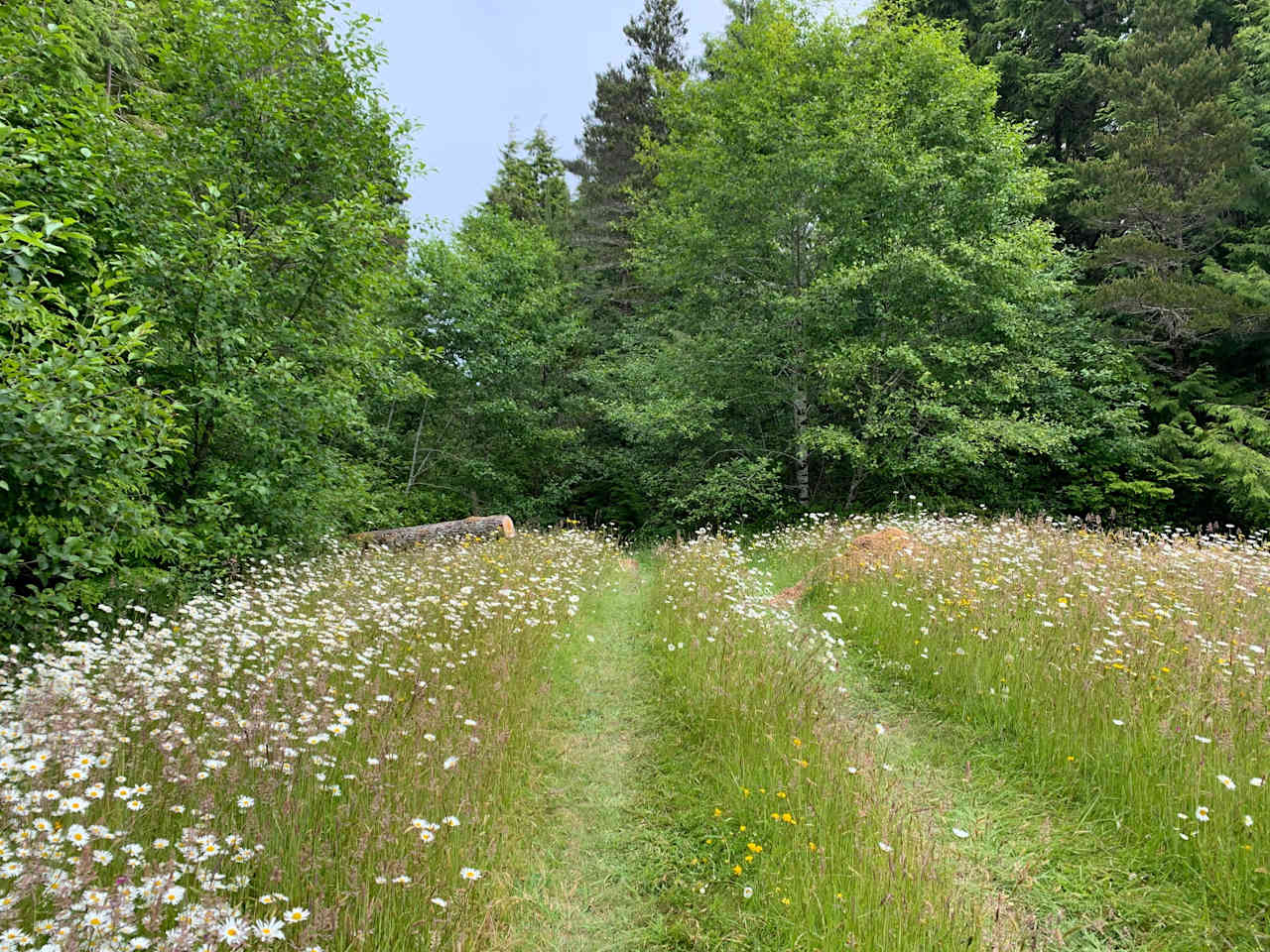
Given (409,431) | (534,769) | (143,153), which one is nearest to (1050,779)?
(534,769)

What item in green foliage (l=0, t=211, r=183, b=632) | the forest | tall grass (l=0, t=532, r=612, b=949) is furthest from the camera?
the forest

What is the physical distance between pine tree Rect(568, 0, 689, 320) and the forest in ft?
0.64

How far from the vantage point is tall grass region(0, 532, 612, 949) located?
2021 millimetres

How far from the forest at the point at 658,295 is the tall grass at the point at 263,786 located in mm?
1602

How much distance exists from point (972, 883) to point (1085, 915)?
457 mm

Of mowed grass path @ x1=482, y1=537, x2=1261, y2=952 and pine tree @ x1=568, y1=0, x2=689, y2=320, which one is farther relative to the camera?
pine tree @ x1=568, y1=0, x2=689, y2=320

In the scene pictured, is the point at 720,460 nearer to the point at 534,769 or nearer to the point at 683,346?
the point at 683,346

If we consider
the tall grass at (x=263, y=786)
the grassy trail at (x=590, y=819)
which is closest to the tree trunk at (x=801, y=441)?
the grassy trail at (x=590, y=819)

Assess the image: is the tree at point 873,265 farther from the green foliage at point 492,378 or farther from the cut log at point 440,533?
the green foliage at point 492,378

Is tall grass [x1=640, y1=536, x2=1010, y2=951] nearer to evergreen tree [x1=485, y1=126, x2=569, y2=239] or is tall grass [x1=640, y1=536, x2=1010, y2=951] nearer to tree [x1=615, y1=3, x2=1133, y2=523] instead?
tree [x1=615, y1=3, x2=1133, y2=523]

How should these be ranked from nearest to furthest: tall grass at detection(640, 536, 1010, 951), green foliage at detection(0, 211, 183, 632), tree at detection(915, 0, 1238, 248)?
1. tall grass at detection(640, 536, 1010, 951)
2. green foliage at detection(0, 211, 183, 632)
3. tree at detection(915, 0, 1238, 248)

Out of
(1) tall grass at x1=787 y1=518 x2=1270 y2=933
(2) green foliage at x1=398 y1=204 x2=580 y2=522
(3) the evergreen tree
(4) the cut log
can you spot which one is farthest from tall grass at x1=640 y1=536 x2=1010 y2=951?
(3) the evergreen tree

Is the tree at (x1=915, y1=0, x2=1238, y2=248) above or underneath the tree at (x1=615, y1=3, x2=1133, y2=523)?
above

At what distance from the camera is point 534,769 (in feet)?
13.0
